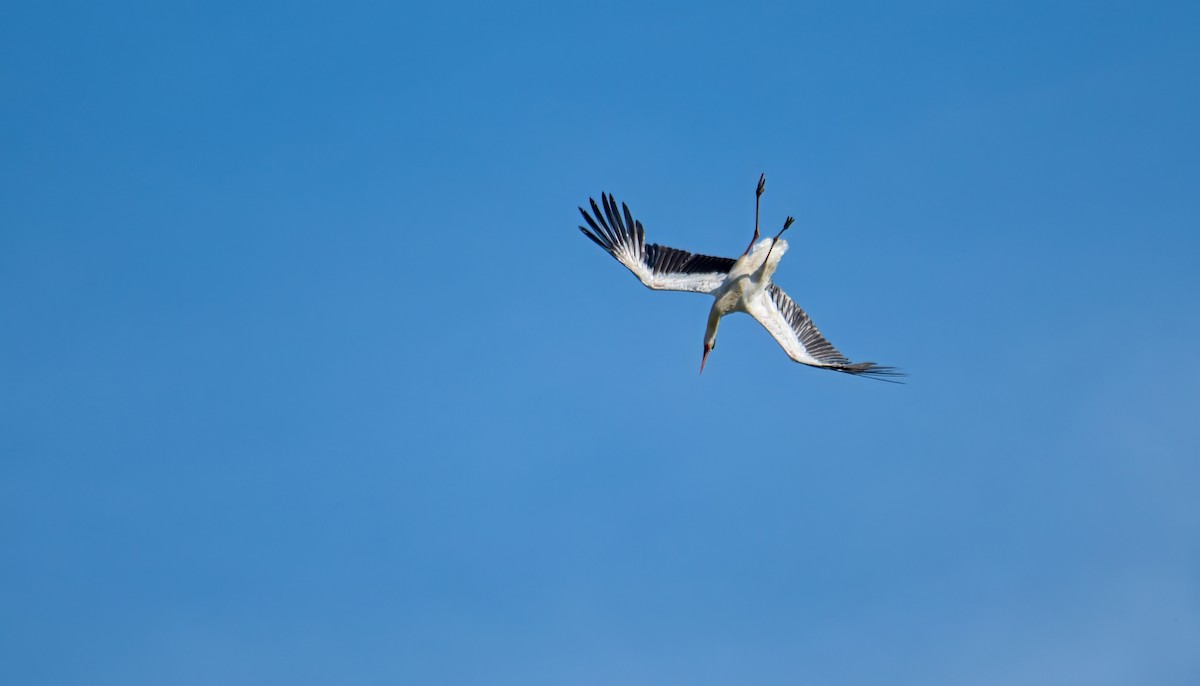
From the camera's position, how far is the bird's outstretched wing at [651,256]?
73.3 feet

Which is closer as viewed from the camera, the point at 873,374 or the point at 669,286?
the point at 873,374

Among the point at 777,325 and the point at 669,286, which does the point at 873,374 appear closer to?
the point at 777,325

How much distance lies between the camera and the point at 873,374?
810 inches

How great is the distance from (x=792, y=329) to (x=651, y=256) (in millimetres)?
3121

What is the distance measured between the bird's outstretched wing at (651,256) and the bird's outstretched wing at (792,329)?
3.33 ft

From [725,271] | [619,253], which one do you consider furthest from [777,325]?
[619,253]

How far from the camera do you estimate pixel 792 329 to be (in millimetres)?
22500

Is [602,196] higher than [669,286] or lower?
higher

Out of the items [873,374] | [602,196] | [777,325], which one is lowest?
[873,374]

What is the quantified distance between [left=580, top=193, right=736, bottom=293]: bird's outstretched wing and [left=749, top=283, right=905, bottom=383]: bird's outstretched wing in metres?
1.01

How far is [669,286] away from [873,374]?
168 inches

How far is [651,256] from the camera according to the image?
2244cm

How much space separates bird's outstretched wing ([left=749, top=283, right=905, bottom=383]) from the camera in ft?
72.4

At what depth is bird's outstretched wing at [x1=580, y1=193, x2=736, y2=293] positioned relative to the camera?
22.3 meters
